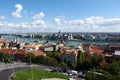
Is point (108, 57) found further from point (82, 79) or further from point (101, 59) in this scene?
point (82, 79)

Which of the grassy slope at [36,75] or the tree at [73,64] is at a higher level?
the tree at [73,64]

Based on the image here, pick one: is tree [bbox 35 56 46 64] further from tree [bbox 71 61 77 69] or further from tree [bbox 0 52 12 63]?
tree [bbox 71 61 77 69]

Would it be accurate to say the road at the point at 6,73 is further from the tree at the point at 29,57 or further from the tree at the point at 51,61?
the tree at the point at 29,57

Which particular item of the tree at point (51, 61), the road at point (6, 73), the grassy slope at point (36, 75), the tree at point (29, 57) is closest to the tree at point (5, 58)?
the tree at point (29, 57)

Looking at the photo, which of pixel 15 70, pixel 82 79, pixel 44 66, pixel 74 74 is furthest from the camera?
pixel 44 66

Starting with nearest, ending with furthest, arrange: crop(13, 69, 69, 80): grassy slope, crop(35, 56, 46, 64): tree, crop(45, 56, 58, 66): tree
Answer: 1. crop(13, 69, 69, 80): grassy slope
2. crop(45, 56, 58, 66): tree
3. crop(35, 56, 46, 64): tree

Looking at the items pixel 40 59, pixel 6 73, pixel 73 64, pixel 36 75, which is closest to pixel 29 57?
pixel 40 59

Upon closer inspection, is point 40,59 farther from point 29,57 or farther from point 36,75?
point 36,75

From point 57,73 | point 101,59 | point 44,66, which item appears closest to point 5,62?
point 44,66

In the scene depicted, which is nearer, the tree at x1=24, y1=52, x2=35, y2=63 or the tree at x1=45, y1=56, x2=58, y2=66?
the tree at x1=45, y1=56, x2=58, y2=66

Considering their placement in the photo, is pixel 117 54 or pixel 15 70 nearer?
pixel 15 70

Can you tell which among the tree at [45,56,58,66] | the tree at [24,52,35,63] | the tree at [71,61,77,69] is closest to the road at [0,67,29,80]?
the tree at [45,56,58,66]
